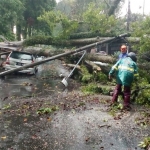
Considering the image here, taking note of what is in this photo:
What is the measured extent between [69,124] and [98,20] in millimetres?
12120

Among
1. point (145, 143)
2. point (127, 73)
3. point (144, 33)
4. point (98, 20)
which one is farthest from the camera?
point (98, 20)

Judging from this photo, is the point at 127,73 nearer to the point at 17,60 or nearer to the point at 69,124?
the point at 69,124

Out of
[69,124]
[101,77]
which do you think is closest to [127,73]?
[69,124]

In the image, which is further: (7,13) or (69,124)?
(7,13)

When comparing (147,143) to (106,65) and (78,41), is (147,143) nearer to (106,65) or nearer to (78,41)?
(106,65)

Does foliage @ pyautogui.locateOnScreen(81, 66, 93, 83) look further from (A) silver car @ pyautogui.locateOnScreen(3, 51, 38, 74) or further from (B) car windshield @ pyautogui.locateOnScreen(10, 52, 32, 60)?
(B) car windshield @ pyautogui.locateOnScreen(10, 52, 32, 60)

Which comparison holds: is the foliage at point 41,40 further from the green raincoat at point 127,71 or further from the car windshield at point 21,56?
the green raincoat at point 127,71

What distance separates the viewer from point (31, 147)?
17.6 feet

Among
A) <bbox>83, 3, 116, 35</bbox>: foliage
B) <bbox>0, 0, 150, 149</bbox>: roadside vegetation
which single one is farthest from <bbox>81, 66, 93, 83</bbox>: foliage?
<bbox>83, 3, 116, 35</bbox>: foliage

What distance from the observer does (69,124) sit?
6992 mm

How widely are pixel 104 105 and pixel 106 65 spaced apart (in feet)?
18.7

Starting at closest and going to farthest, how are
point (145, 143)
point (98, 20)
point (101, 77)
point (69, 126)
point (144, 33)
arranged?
1. point (145, 143)
2. point (69, 126)
3. point (144, 33)
4. point (101, 77)
5. point (98, 20)

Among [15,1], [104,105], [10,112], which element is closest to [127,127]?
[104,105]

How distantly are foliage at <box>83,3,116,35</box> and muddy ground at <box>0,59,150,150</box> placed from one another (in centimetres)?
911
